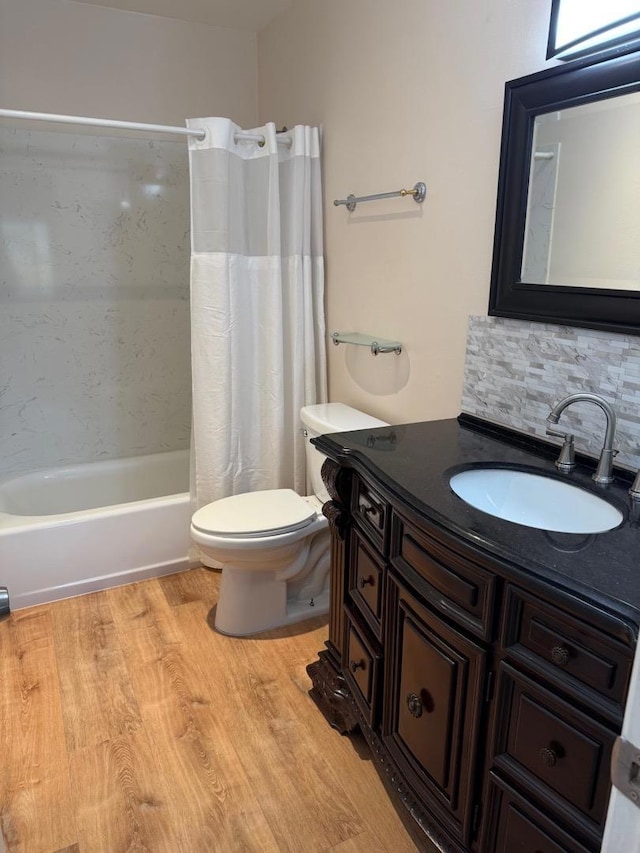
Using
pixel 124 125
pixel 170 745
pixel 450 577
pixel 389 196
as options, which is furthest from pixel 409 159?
pixel 170 745

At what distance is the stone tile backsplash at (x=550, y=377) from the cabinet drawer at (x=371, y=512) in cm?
49

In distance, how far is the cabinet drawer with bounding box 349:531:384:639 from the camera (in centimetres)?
150

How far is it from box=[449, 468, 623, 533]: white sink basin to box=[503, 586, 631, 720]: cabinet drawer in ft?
1.07

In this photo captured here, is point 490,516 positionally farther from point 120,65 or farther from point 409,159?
point 120,65

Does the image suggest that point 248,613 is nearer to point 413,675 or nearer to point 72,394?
point 413,675

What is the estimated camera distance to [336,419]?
2.30 meters

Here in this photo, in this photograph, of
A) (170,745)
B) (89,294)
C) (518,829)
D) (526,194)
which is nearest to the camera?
(518,829)

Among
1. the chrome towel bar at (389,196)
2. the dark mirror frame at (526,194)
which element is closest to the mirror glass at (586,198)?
the dark mirror frame at (526,194)

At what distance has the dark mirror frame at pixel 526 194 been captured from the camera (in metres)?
1.33

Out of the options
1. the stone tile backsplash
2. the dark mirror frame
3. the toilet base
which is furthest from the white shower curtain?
the dark mirror frame

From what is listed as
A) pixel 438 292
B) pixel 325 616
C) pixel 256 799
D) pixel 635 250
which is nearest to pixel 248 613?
pixel 325 616

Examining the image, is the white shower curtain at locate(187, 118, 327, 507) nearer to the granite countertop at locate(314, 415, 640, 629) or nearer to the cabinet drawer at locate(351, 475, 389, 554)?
the granite countertop at locate(314, 415, 640, 629)

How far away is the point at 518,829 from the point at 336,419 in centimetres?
146

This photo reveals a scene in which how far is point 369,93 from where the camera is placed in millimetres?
2205
